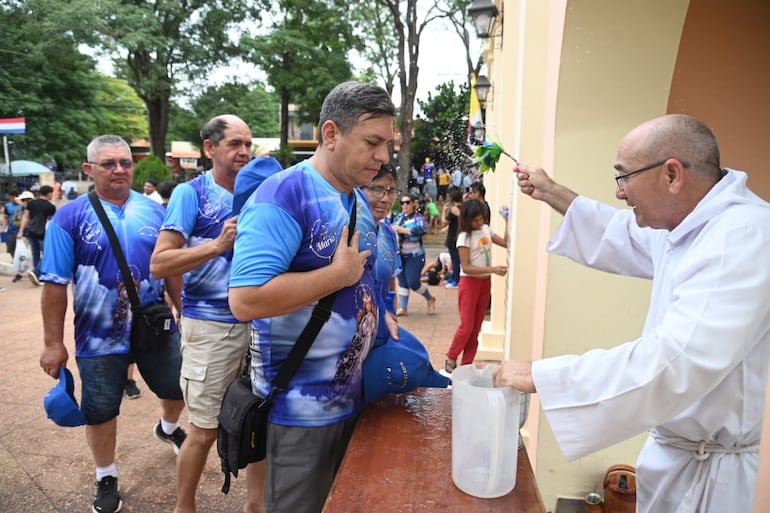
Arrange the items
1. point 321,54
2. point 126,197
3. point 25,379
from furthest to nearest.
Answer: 1. point 321,54
2. point 25,379
3. point 126,197

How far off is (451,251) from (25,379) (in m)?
6.18

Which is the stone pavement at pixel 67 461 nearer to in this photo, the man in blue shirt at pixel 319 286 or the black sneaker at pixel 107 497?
the black sneaker at pixel 107 497

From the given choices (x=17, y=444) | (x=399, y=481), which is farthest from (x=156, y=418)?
(x=399, y=481)

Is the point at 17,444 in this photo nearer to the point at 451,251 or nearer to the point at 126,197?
the point at 126,197

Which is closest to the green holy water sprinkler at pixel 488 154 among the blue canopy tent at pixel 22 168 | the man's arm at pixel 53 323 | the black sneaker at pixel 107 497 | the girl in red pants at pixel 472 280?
the man's arm at pixel 53 323

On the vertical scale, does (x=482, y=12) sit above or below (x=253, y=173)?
above

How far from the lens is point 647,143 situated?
68.9 inches

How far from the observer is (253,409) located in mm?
1931

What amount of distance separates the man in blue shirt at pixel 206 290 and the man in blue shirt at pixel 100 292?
0.43 metres

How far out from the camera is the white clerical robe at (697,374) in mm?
1429

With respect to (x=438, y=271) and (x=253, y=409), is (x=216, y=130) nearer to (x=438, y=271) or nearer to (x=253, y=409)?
(x=253, y=409)

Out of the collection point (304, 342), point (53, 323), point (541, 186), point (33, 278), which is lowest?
point (33, 278)

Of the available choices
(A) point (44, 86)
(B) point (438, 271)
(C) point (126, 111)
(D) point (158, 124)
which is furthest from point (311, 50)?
(C) point (126, 111)

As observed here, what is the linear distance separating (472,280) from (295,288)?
4.13 metres
